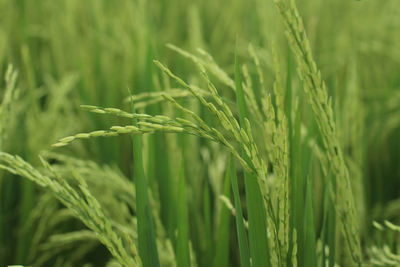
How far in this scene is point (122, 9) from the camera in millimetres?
1902

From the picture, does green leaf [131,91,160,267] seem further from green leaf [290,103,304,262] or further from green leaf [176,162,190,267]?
green leaf [290,103,304,262]

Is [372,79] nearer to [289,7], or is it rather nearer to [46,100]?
[46,100]

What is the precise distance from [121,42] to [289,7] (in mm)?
1061

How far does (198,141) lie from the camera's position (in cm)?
123

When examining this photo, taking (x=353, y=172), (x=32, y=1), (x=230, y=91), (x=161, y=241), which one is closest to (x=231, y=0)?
(x=230, y=91)

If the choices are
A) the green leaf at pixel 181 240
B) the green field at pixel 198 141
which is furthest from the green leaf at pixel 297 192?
the green leaf at pixel 181 240

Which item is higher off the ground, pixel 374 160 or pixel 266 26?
pixel 266 26

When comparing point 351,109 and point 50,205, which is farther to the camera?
point 50,205

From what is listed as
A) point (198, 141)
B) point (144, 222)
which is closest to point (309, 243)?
point (144, 222)

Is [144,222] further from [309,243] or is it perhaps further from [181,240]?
[309,243]

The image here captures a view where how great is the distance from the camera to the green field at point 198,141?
1.71 feet

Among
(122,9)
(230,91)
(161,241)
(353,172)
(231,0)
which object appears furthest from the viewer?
(231,0)

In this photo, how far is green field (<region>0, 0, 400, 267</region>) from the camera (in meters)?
0.52

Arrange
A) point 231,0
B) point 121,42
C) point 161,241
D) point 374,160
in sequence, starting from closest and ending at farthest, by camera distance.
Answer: point 161,241
point 374,160
point 121,42
point 231,0
